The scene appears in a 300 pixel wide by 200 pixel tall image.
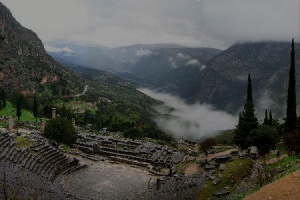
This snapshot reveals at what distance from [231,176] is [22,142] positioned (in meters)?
27.2

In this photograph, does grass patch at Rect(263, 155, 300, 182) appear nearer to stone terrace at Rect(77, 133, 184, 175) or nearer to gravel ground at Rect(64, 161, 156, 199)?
gravel ground at Rect(64, 161, 156, 199)

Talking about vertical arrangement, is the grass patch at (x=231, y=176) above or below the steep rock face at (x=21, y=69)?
below

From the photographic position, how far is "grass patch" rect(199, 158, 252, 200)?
1252 inches

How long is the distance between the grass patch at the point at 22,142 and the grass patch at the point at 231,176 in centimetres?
2421

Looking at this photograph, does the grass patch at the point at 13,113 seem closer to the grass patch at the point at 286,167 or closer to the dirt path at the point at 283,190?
the grass patch at the point at 286,167

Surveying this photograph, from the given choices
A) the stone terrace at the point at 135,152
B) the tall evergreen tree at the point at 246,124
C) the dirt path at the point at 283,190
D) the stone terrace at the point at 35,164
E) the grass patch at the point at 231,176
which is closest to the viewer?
the dirt path at the point at 283,190

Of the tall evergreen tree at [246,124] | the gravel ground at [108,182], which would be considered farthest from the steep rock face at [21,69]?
the tall evergreen tree at [246,124]

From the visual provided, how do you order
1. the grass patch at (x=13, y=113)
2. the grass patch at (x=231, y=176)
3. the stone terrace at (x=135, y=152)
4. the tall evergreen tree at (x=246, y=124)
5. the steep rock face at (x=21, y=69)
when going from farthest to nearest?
the steep rock face at (x=21, y=69), the grass patch at (x=13, y=113), the stone terrace at (x=135, y=152), the tall evergreen tree at (x=246, y=124), the grass patch at (x=231, y=176)

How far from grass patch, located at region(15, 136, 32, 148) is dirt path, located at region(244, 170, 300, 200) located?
33.8 m

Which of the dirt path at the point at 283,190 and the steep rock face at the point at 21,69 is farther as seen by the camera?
the steep rock face at the point at 21,69

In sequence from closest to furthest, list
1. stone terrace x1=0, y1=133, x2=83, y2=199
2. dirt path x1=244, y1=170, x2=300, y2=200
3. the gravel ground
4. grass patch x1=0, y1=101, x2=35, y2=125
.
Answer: dirt path x1=244, y1=170, x2=300, y2=200 → stone terrace x1=0, y1=133, x2=83, y2=199 → the gravel ground → grass patch x1=0, y1=101, x2=35, y2=125

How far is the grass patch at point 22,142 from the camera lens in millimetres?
45688

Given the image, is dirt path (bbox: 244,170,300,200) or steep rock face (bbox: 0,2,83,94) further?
steep rock face (bbox: 0,2,83,94)

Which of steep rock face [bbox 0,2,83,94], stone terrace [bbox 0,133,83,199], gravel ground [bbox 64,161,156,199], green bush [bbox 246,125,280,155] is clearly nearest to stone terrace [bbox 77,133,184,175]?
gravel ground [bbox 64,161,156,199]
